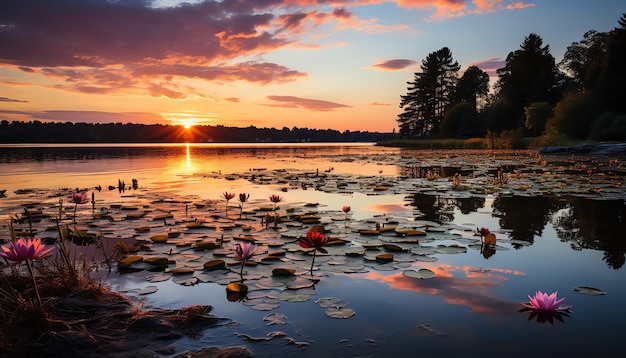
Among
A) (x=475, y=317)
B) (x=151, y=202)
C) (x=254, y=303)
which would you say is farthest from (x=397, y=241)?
(x=151, y=202)

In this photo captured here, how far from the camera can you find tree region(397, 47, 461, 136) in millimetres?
82750

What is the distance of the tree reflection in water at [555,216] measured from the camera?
6207 millimetres

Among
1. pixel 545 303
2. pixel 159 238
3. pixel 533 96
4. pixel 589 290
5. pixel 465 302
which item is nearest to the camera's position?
pixel 545 303

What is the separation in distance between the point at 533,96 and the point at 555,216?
6124cm

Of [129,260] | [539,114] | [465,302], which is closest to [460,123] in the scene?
[539,114]

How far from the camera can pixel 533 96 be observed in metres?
60.3

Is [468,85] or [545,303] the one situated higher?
[468,85]

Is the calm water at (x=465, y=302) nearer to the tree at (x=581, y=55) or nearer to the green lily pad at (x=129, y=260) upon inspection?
the green lily pad at (x=129, y=260)

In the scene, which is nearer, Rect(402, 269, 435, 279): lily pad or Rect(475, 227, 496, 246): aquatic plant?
Rect(402, 269, 435, 279): lily pad

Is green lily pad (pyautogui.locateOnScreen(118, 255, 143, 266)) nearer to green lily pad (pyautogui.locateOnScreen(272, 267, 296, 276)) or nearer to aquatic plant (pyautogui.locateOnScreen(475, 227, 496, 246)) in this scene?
green lily pad (pyautogui.locateOnScreen(272, 267, 296, 276))

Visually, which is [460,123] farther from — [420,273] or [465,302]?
[465,302]

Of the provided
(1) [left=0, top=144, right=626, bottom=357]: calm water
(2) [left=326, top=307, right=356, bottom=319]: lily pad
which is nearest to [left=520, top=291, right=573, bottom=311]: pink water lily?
(1) [left=0, top=144, right=626, bottom=357]: calm water

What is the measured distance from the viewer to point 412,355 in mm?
2963

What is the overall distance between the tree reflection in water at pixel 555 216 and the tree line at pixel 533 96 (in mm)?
32197
